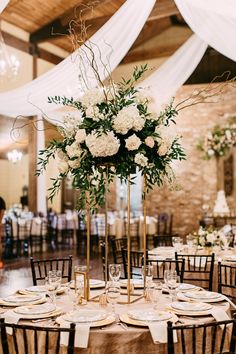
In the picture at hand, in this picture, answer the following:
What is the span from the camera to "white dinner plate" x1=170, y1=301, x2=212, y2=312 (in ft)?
10.2

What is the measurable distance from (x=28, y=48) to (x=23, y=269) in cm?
622

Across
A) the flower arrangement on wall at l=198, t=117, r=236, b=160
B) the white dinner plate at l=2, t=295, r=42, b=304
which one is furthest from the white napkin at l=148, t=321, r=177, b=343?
the flower arrangement on wall at l=198, t=117, r=236, b=160

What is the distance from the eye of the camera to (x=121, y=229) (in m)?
11.1

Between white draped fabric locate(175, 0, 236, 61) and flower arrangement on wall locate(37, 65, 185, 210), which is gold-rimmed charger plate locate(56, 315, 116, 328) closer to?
flower arrangement on wall locate(37, 65, 185, 210)

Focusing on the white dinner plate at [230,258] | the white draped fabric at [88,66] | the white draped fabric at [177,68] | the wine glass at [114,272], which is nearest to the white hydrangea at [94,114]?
the wine glass at [114,272]

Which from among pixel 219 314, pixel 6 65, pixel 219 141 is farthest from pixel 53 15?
pixel 219 314

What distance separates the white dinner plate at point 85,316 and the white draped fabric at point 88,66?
98.6 inches

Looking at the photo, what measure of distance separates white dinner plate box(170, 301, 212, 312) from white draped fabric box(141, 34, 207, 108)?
5171 mm

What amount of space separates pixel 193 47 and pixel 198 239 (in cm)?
316

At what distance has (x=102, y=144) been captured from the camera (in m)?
3.13

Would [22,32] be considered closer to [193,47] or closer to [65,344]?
[193,47]

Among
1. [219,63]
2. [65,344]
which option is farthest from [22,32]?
[65,344]

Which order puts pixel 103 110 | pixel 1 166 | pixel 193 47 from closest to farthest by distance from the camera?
pixel 103 110 < pixel 193 47 < pixel 1 166

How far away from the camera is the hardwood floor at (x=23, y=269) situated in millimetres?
7118
